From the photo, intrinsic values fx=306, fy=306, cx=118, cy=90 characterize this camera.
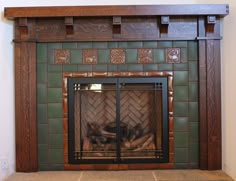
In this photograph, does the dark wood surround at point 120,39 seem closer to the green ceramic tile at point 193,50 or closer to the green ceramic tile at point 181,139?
the green ceramic tile at point 193,50

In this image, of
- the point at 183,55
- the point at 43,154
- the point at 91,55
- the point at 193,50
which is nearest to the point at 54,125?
the point at 43,154

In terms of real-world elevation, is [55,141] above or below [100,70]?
below

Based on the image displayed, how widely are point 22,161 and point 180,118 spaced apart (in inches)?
59.8

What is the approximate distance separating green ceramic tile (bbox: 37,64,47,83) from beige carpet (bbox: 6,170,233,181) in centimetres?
86

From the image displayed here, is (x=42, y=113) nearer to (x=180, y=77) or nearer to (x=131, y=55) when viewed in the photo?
(x=131, y=55)

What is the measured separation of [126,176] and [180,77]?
1.03m

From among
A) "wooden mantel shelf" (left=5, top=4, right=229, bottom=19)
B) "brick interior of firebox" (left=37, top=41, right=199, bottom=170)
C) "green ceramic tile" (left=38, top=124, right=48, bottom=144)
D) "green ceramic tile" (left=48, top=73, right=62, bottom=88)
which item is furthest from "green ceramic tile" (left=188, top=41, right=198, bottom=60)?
"green ceramic tile" (left=38, top=124, right=48, bottom=144)

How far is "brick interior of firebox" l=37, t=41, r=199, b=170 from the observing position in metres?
2.87

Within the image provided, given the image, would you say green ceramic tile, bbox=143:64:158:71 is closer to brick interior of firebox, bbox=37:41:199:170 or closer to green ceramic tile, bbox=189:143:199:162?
brick interior of firebox, bbox=37:41:199:170

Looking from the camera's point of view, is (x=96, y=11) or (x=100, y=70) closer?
(x=96, y=11)

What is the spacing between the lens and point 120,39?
9.32ft

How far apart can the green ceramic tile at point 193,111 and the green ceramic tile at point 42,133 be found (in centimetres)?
136

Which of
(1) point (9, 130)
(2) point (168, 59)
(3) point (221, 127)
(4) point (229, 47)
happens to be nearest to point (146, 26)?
(2) point (168, 59)

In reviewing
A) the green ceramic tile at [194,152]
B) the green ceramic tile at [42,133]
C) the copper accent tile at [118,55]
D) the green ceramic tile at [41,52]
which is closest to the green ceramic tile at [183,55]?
the copper accent tile at [118,55]
